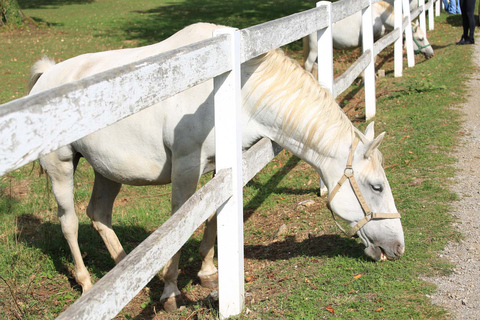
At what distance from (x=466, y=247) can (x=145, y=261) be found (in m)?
2.46

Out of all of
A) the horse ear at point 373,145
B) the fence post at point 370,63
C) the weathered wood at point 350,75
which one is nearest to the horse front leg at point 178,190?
the horse ear at point 373,145

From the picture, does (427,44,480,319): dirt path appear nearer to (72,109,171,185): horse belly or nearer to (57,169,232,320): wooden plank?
(57,169,232,320): wooden plank

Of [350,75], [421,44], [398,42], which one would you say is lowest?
[421,44]

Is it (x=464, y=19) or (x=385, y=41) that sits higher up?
(x=385, y=41)

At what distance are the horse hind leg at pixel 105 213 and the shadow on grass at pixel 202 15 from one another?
39.0 ft

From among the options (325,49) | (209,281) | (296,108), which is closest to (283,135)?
(296,108)

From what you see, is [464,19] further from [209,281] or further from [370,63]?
[209,281]

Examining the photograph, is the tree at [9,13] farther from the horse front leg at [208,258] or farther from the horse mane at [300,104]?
the horse mane at [300,104]

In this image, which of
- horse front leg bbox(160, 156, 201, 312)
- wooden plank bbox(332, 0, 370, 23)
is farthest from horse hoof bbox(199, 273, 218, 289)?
wooden plank bbox(332, 0, 370, 23)

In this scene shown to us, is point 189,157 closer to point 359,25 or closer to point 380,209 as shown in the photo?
point 380,209

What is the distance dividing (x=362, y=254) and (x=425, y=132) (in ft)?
10.0

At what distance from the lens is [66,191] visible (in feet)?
13.7

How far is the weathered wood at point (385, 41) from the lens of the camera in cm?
730

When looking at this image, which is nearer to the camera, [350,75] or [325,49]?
[325,49]
